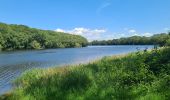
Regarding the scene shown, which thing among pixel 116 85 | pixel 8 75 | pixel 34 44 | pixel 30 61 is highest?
pixel 116 85

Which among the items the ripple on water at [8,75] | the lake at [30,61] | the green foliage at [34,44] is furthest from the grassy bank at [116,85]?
the green foliage at [34,44]

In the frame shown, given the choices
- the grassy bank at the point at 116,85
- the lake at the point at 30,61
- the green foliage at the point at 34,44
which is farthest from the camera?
the green foliage at the point at 34,44

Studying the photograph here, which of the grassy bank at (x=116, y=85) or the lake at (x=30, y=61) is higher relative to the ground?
the grassy bank at (x=116, y=85)

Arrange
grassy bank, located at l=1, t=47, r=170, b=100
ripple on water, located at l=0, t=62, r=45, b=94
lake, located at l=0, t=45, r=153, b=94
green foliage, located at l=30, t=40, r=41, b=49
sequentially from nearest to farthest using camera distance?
1. grassy bank, located at l=1, t=47, r=170, b=100
2. ripple on water, located at l=0, t=62, r=45, b=94
3. lake, located at l=0, t=45, r=153, b=94
4. green foliage, located at l=30, t=40, r=41, b=49

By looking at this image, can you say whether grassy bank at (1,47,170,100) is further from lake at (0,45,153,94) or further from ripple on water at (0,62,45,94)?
ripple on water at (0,62,45,94)

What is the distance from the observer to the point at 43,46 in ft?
494

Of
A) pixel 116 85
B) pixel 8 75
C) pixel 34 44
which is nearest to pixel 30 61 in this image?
pixel 8 75

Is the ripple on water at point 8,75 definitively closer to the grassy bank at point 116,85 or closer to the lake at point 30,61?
the lake at point 30,61

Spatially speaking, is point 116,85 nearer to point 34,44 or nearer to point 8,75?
point 8,75

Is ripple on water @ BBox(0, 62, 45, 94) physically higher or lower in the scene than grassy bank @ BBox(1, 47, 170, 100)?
lower

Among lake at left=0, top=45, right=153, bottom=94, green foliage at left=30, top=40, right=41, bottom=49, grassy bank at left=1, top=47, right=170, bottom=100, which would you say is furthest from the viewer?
green foliage at left=30, top=40, right=41, bottom=49

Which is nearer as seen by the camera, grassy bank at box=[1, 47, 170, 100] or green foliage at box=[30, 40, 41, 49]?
grassy bank at box=[1, 47, 170, 100]

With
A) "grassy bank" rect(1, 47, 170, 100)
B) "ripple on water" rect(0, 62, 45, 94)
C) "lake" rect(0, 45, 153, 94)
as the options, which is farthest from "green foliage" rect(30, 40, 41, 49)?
"grassy bank" rect(1, 47, 170, 100)

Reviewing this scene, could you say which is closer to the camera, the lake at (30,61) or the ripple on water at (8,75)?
the ripple on water at (8,75)
